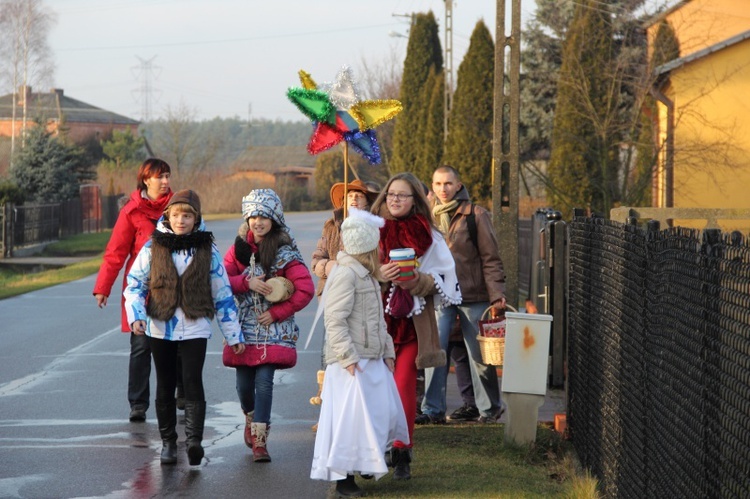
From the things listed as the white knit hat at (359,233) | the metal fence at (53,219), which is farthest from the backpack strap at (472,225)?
the metal fence at (53,219)

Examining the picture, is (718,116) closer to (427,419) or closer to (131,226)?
(427,419)

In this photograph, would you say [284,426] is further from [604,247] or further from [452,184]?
[604,247]

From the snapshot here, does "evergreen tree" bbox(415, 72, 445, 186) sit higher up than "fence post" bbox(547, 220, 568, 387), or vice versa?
"evergreen tree" bbox(415, 72, 445, 186)

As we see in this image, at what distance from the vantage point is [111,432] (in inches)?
356

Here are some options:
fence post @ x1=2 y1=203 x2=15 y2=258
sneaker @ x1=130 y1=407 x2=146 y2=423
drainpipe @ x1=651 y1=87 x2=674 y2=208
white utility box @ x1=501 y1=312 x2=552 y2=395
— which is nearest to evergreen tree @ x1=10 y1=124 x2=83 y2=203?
fence post @ x1=2 y1=203 x2=15 y2=258

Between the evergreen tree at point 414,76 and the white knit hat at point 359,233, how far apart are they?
47.9 m

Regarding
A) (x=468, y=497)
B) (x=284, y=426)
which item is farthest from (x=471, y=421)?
(x=468, y=497)

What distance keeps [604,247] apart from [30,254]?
33042 mm

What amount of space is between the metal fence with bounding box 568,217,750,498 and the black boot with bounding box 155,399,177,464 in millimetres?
2664

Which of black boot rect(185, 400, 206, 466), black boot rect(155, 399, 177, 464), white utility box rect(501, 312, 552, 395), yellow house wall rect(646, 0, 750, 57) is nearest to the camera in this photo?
black boot rect(185, 400, 206, 466)

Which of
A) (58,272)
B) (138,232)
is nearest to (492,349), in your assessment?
(138,232)

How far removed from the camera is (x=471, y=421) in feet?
30.4

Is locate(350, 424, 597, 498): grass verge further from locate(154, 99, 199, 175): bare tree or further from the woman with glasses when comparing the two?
locate(154, 99, 199, 175): bare tree

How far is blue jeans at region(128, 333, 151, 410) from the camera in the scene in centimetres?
924
